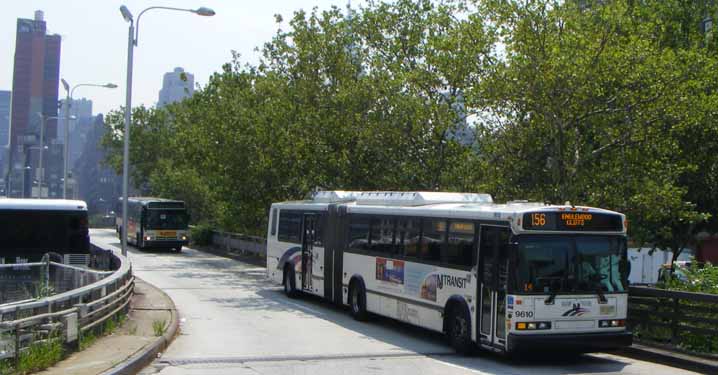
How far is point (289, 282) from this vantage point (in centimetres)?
2497

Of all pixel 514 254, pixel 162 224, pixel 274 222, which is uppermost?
pixel 274 222

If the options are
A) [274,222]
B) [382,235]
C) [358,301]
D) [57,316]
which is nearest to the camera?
[57,316]

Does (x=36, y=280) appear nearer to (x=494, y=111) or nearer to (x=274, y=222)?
(x=274, y=222)

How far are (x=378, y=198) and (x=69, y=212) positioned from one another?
9103 mm

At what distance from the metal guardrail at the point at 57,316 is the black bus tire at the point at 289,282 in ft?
28.8

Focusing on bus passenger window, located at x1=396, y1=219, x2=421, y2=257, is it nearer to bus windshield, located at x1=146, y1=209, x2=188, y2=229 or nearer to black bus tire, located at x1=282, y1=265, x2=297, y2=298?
black bus tire, located at x1=282, y1=265, x2=297, y2=298

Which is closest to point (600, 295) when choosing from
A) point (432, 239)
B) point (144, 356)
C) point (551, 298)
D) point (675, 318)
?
point (551, 298)

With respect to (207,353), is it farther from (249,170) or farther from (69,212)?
(249,170)

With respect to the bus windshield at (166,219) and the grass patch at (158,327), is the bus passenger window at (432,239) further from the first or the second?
the bus windshield at (166,219)

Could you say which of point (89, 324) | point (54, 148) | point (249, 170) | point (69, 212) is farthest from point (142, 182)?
point (54, 148)

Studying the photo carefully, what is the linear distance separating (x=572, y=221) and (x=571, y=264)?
2.35 ft

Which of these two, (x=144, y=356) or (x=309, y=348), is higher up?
(x=144, y=356)

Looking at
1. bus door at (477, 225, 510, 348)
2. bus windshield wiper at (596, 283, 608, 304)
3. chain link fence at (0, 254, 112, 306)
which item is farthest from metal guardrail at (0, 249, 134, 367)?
bus windshield wiper at (596, 283, 608, 304)

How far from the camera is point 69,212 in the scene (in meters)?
23.7
